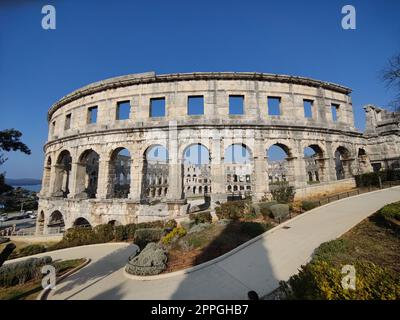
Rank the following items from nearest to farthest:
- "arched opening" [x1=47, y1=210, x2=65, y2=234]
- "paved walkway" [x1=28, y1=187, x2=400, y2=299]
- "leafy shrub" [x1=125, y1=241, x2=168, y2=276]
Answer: "paved walkway" [x1=28, y1=187, x2=400, y2=299]
"leafy shrub" [x1=125, y1=241, x2=168, y2=276]
"arched opening" [x1=47, y1=210, x2=65, y2=234]

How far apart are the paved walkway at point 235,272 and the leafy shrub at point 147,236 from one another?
1.03 meters

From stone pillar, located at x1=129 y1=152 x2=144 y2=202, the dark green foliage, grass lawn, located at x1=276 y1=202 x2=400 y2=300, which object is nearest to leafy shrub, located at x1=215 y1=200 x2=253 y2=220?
grass lawn, located at x1=276 y1=202 x2=400 y2=300

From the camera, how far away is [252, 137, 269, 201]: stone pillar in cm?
1684

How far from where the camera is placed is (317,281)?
3.68m

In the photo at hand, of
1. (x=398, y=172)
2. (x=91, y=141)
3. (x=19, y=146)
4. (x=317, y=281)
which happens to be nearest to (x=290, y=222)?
(x=317, y=281)

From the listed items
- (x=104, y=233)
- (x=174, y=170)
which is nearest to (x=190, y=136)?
(x=174, y=170)

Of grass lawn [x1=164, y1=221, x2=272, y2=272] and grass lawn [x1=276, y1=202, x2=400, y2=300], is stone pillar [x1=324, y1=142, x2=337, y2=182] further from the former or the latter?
grass lawn [x1=164, y1=221, x2=272, y2=272]

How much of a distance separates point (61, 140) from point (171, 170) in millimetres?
14129

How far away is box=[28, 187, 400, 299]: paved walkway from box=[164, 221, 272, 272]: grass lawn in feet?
1.96

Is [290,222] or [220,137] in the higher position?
[220,137]

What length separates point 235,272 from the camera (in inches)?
243

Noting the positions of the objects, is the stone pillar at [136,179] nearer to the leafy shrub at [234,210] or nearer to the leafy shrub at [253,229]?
the leafy shrub at [234,210]

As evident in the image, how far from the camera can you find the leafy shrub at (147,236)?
11.3m
